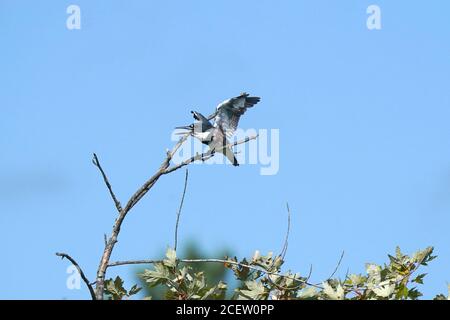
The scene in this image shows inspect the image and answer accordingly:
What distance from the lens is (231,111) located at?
14.5 metres

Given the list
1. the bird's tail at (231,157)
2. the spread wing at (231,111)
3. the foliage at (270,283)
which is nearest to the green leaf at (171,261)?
the foliage at (270,283)

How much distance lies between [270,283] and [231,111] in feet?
20.6

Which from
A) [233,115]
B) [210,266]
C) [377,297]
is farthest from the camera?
[210,266]

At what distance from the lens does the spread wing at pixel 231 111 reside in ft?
47.0

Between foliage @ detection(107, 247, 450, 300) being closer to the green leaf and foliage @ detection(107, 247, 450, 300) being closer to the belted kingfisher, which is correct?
the green leaf

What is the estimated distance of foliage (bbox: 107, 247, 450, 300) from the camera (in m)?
8.12

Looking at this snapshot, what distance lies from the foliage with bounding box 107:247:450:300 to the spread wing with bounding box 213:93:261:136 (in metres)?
5.68

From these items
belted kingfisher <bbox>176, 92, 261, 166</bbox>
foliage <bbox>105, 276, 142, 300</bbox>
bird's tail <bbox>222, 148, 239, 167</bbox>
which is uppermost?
belted kingfisher <bbox>176, 92, 261, 166</bbox>

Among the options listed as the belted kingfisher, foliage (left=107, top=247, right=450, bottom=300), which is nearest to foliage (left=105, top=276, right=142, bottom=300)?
foliage (left=107, top=247, right=450, bottom=300)
